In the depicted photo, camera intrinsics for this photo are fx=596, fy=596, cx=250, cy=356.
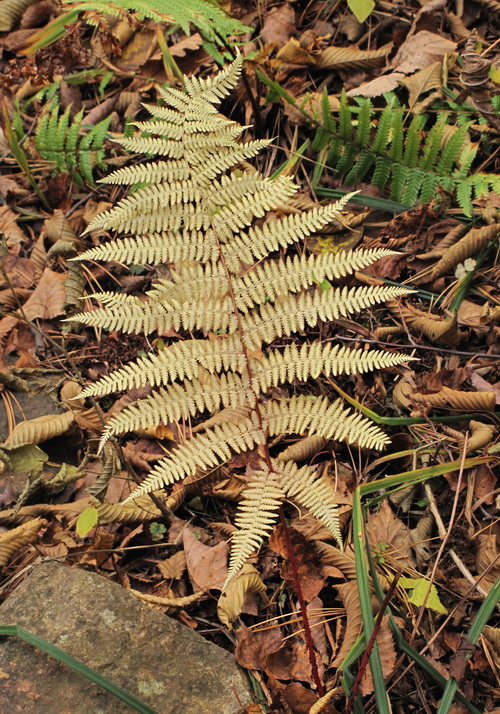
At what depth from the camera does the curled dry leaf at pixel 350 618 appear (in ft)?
6.50

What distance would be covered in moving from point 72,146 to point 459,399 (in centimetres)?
254

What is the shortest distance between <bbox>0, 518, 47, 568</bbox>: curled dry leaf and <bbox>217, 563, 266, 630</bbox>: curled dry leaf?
0.83 m

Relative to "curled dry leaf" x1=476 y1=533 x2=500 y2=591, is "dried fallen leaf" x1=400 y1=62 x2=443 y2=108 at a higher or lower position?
higher

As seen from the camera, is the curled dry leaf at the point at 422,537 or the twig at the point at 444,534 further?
the curled dry leaf at the point at 422,537

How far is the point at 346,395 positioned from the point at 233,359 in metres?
0.67

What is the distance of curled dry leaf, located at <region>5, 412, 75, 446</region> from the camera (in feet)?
8.68

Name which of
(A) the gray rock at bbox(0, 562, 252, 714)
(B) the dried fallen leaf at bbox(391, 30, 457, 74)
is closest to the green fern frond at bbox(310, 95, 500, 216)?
(B) the dried fallen leaf at bbox(391, 30, 457, 74)

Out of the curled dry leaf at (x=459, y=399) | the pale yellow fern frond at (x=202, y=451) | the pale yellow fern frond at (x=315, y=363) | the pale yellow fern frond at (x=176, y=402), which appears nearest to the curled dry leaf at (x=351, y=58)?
the curled dry leaf at (x=459, y=399)

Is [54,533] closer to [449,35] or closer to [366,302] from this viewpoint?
[366,302]

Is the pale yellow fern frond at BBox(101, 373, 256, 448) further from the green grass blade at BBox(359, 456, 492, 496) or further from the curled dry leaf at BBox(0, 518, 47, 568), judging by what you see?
the curled dry leaf at BBox(0, 518, 47, 568)

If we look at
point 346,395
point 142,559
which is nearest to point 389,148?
point 346,395

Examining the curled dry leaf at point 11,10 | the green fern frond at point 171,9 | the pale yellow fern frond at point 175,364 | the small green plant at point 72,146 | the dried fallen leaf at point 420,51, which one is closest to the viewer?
the pale yellow fern frond at point 175,364

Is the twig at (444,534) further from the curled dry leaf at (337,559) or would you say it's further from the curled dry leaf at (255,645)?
the curled dry leaf at (255,645)

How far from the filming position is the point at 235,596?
2.07 metres
